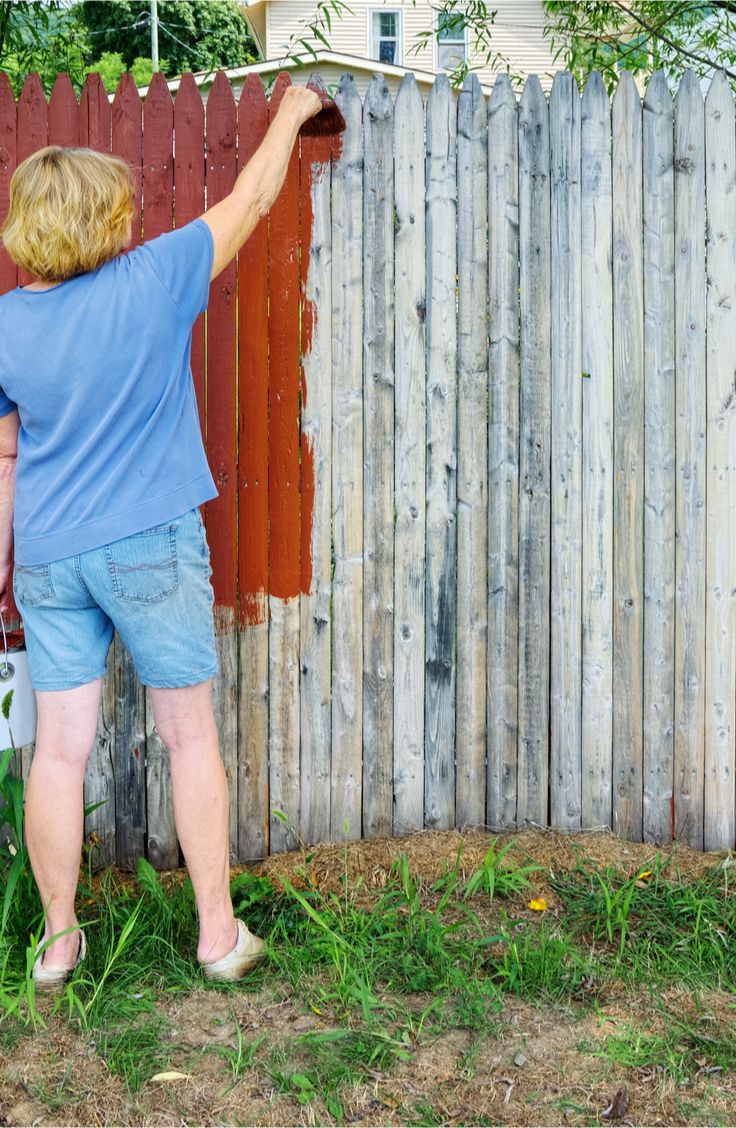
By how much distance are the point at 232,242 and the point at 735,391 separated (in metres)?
1.74

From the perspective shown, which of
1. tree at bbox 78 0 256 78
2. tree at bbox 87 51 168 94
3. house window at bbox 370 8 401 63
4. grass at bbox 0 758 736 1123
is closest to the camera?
grass at bbox 0 758 736 1123

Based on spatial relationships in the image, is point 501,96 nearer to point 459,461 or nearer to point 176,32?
point 459,461

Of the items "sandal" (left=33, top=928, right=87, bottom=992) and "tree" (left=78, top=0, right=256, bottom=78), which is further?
"tree" (left=78, top=0, right=256, bottom=78)

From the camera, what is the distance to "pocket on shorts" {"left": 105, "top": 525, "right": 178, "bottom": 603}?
2477mm

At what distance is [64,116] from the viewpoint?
329 cm

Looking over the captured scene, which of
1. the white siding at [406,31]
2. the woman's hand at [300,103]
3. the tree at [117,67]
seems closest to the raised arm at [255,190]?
the woman's hand at [300,103]

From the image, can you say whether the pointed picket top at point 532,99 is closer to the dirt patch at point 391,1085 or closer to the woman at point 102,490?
the woman at point 102,490

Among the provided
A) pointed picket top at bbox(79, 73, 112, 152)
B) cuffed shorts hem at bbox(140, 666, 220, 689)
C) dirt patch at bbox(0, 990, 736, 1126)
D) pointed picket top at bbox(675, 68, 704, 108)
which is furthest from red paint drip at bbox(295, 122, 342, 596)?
dirt patch at bbox(0, 990, 736, 1126)

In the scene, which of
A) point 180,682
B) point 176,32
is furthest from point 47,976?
point 176,32

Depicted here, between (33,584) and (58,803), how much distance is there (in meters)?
0.54

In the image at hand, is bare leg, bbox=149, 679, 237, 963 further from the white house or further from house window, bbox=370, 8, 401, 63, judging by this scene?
house window, bbox=370, 8, 401, 63

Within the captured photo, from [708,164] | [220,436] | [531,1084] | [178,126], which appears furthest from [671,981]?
[178,126]

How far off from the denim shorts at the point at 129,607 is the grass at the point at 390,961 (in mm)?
523

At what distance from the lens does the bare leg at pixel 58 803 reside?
2.55m
